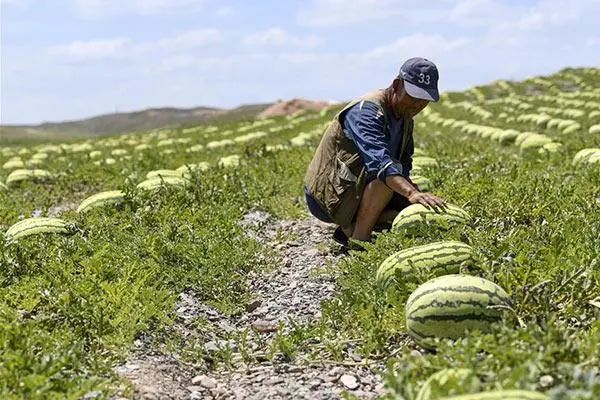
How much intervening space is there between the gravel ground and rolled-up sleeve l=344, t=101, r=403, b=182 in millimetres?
774

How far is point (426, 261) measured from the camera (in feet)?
12.7

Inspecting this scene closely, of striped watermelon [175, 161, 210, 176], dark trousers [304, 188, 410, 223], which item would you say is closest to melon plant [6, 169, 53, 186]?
striped watermelon [175, 161, 210, 176]

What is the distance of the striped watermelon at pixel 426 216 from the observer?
4711 mm

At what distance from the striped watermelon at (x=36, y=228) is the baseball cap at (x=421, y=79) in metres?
2.84

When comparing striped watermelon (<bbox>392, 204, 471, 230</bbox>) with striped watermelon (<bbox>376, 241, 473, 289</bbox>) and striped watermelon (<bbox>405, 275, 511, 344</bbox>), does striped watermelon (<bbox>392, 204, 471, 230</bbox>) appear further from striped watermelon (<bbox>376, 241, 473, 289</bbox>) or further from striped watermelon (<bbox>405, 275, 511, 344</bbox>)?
striped watermelon (<bbox>405, 275, 511, 344</bbox>)

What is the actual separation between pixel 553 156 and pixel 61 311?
666cm

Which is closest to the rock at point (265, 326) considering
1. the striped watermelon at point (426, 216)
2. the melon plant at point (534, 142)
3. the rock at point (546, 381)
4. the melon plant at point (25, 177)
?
the striped watermelon at point (426, 216)

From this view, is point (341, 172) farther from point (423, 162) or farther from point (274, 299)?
point (423, 162)

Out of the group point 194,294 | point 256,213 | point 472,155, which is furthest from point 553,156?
point 194,294

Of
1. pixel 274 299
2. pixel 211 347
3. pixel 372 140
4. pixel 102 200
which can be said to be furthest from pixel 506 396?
pixel 102 200

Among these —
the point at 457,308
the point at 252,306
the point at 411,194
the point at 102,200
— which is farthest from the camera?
the point at 102,200

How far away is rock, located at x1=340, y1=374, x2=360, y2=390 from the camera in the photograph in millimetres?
3307

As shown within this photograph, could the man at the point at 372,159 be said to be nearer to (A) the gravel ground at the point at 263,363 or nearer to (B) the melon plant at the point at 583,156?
(A) the gravel ground at the point at 263,363

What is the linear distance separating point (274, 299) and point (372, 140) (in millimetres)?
1278
